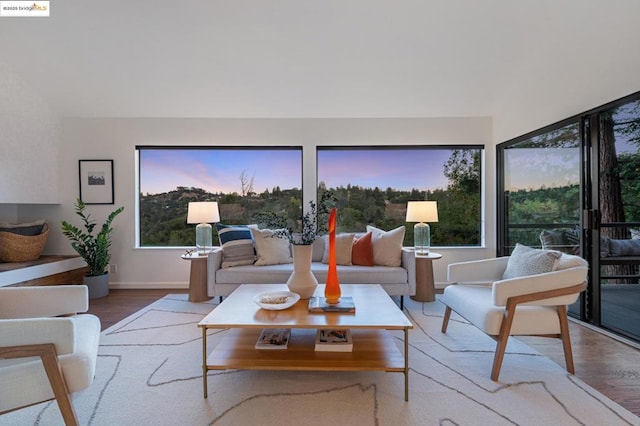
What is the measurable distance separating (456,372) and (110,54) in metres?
4.41

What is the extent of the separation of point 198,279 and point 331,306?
2126 mm

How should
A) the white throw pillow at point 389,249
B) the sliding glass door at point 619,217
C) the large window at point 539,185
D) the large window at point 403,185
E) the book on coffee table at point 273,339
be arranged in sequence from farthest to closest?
the large window at point 403,185
the white throw pillow at point 389,249
the large window at point 539,185
the sliding glass door at point 619,217
the book on coffee table at point 273,339

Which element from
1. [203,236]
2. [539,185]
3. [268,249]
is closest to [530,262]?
[539,185]

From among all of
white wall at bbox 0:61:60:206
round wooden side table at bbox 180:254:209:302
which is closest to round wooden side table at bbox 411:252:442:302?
round wooden side table at bbox 180:254:209:302

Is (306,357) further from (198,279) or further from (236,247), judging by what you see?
Result: (198,279)

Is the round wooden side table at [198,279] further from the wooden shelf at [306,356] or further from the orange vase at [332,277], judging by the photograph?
the orange vase at [332,277]

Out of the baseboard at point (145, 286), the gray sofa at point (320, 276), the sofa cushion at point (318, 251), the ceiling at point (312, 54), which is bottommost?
the baseboard at point (145, 286)

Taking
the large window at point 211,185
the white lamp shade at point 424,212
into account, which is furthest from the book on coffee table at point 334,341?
the large window at point 211,185

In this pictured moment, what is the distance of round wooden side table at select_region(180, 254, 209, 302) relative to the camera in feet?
11.7

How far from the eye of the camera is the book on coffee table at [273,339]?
1970mm

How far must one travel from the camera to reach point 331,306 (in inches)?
81.0

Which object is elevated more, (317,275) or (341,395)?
(317,275)

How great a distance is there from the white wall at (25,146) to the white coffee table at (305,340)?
11.1 feet

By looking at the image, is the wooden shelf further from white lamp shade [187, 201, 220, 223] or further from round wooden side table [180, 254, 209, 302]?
white lamp shade [187, 201, 220, 223]
